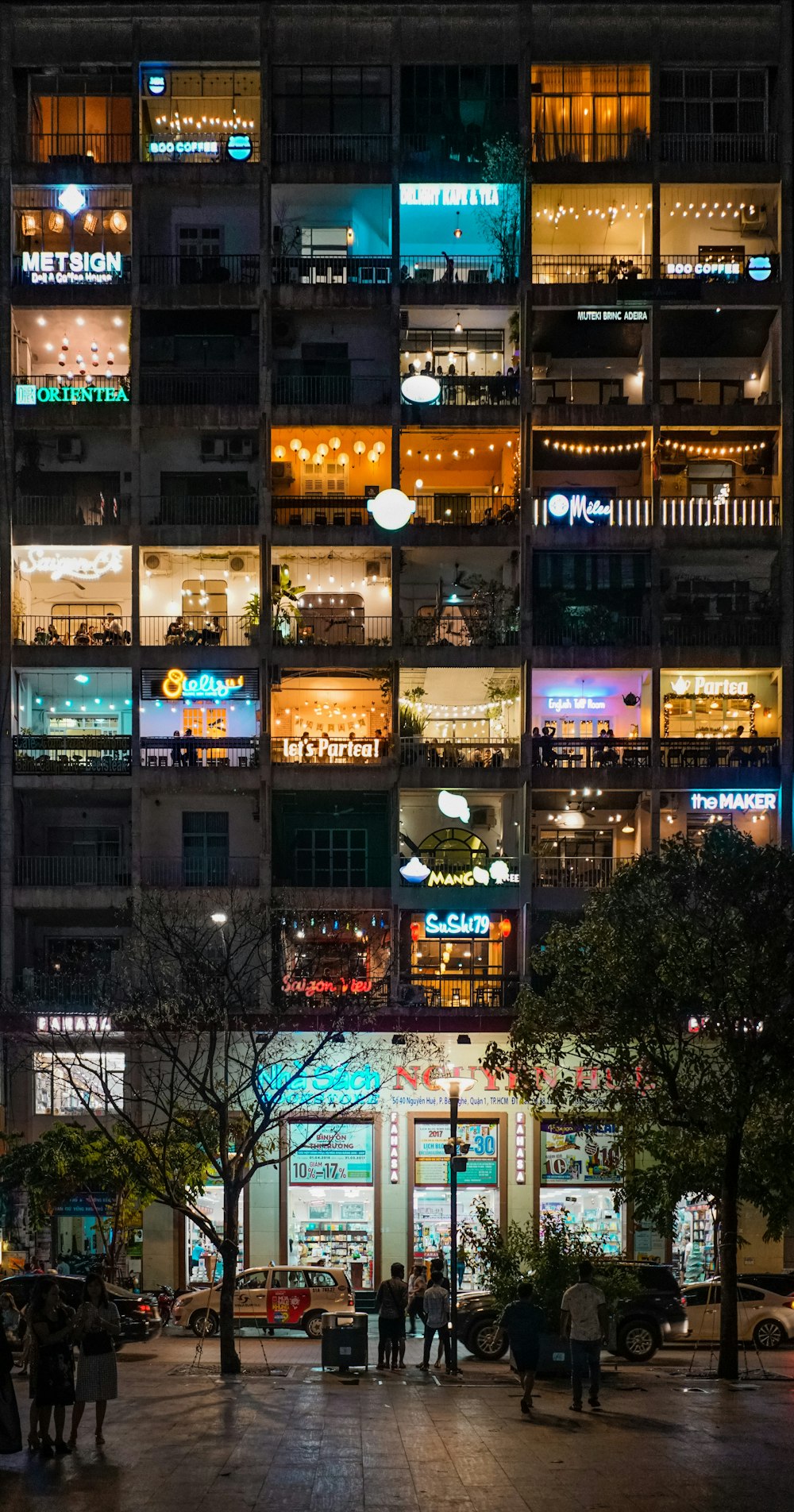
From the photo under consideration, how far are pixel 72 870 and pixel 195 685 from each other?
6.34 metres

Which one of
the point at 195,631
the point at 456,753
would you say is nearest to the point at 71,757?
the point at 195,631

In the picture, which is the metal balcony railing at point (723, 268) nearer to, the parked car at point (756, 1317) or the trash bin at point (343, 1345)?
the parked car at point (756, 1317)

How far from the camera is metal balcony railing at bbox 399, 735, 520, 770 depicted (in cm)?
4400

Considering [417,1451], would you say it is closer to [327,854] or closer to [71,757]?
[327,854]

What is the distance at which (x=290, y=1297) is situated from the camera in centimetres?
3381

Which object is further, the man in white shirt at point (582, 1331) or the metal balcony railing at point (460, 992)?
the metal balcony railing at point (460, 992)

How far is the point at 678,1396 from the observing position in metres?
23.6

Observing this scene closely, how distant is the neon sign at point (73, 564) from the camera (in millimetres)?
45375

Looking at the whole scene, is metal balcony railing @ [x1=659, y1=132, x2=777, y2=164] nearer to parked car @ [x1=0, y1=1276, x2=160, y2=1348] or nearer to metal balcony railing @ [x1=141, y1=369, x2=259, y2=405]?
metal balcony railing @ [x1=141, y1=369, x2=259, y2=405]

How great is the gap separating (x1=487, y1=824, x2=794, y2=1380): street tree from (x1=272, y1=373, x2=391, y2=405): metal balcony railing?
20600 mm

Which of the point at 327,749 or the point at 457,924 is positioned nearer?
the point at 457,924

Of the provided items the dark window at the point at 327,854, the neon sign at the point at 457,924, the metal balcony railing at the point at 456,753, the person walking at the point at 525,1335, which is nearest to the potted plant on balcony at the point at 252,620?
the metal balcony railing at the point at 456,753

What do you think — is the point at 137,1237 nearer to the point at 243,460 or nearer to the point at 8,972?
the point at 8,972

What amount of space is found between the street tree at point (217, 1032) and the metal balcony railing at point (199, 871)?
3.22 feet
